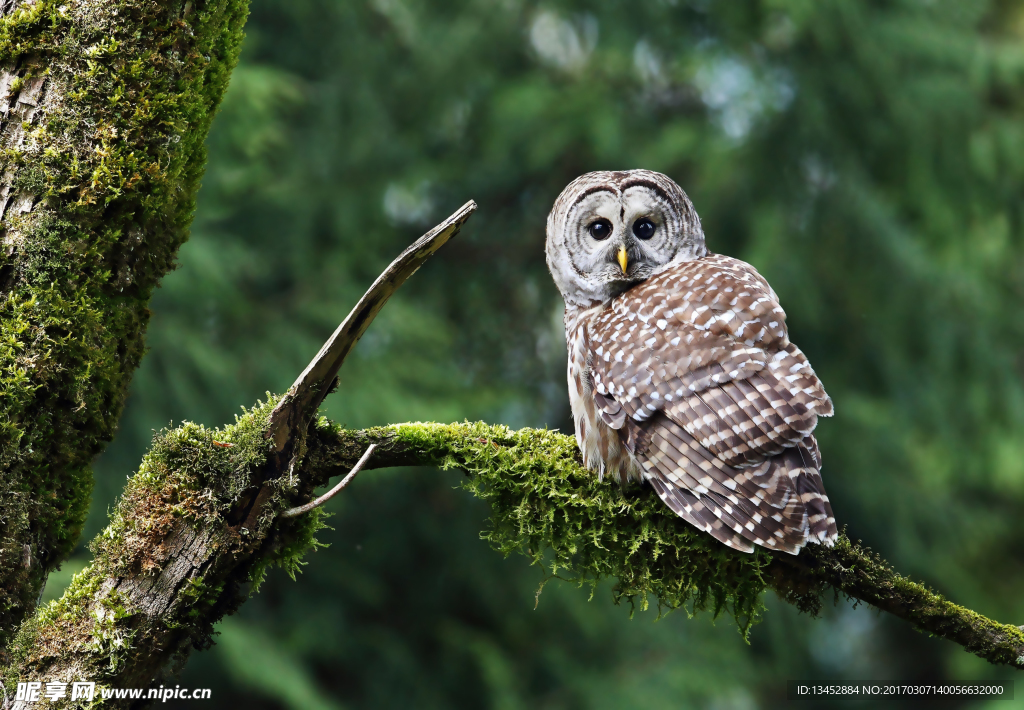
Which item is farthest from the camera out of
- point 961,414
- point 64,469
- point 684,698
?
point 961,414

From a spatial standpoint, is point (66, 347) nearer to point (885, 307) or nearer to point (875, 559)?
point (875, 559)

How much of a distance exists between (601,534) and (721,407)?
581mm

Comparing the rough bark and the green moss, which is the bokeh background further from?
the rough bark

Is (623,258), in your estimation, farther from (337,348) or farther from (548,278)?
(548,278)

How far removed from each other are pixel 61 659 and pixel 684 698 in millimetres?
A: 6682

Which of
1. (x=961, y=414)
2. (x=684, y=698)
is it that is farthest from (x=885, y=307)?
(x=684, y=698)

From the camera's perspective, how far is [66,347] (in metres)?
2.12

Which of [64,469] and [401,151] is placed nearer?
[64,469]

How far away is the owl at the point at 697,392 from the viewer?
270 centimetres

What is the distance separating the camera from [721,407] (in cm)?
287

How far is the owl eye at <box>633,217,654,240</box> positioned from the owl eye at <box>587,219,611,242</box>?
4.4 inches

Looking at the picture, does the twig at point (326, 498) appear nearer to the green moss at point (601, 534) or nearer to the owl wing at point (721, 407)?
the green moss at point (601, 534)

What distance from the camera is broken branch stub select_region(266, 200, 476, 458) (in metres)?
2.19

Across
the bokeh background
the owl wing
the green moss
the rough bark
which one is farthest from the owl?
the bokeh background
